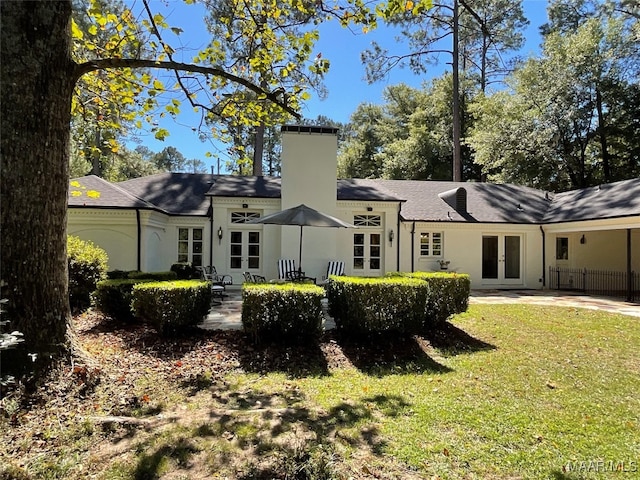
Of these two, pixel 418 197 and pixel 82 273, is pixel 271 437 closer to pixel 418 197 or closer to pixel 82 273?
pixel 82 273

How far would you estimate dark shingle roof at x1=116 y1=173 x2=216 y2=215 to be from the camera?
51.4ft

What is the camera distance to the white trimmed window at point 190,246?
15.4 m

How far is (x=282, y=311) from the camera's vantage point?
6.27 meters

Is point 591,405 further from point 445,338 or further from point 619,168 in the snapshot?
point 619,168

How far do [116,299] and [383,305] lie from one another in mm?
5254

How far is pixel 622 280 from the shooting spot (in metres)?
16.2

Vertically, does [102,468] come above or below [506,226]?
below

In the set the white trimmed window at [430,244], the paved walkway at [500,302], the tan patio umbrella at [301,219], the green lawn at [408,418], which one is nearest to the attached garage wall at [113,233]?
the paved walkway at [500,302]

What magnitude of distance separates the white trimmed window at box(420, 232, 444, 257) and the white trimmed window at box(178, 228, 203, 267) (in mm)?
9307

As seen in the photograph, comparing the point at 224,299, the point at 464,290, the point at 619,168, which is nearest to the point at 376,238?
the point at 224,299

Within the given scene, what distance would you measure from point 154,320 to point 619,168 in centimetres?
2818

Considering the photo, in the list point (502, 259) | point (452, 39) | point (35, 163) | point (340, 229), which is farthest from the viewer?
point (452, 39)

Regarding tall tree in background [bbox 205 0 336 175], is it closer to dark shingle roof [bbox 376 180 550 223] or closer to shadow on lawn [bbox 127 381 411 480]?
shadow on lawn [bbox 127 381 411 480]

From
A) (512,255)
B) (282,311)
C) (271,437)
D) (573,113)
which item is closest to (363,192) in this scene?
(512,255)
